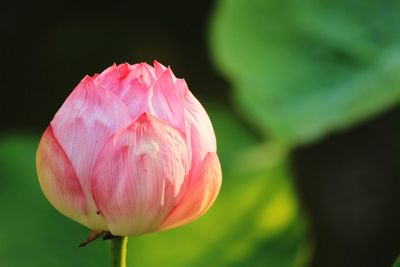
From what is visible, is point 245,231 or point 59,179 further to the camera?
point 245,231

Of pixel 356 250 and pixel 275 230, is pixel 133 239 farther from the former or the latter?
pixel 356 250

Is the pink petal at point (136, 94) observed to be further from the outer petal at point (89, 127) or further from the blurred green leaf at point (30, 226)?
the blurred green leaf at point (30, 226)

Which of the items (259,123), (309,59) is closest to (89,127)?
(259,123)

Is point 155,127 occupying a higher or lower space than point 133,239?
higher

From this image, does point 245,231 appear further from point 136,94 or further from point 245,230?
point 136,94

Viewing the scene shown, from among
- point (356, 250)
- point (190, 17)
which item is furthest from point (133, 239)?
point (190, 17)

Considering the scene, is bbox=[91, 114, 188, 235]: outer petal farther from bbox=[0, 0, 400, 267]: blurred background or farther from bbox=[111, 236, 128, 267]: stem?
bbox=[0, 0, 400, 267]: blurred background

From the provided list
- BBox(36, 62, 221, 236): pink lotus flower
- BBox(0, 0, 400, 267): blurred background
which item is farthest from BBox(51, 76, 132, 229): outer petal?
BBox(0, 0, 400, 267): blurred background
